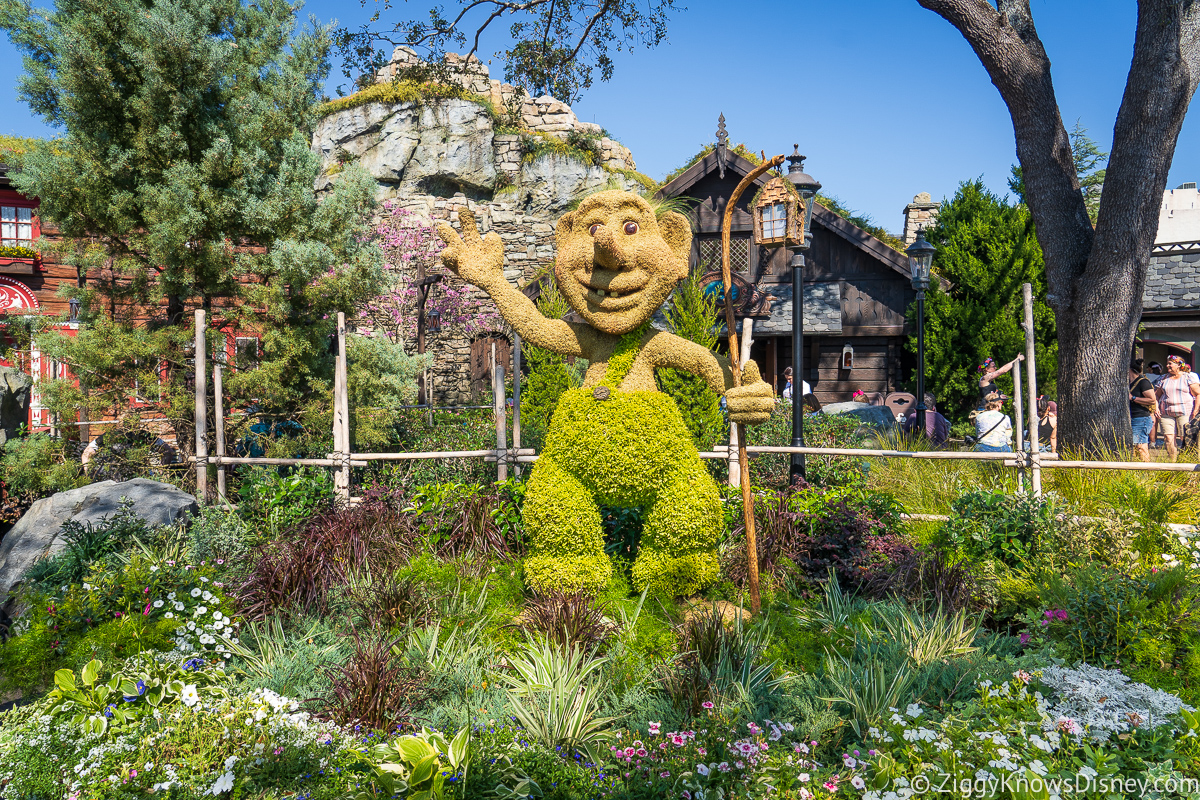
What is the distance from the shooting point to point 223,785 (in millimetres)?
2586

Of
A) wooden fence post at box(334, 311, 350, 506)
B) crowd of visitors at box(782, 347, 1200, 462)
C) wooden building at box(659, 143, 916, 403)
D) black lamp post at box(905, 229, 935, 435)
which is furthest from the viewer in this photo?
wooden building at box(659, 143, 916, 403)

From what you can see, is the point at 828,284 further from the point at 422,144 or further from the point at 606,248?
the point at 422,144

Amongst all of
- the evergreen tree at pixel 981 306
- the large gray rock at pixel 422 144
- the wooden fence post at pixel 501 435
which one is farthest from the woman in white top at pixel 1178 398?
the large gray rock at pixel 422 144

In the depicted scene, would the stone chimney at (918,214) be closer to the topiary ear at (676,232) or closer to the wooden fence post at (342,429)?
the topiary ear at (676,232)

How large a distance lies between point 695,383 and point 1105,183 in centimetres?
491

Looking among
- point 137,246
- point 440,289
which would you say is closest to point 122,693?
point 137,246

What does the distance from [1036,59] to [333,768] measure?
9.06 m

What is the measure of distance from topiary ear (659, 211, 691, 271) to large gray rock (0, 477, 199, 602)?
4.49 m

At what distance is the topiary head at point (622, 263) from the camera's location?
443 centimetres

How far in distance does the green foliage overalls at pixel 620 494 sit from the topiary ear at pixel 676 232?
3.42 ft

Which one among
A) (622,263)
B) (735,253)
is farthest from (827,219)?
(622,263)

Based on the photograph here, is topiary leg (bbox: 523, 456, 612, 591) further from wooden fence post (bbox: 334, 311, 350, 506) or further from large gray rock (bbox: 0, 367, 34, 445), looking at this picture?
large gray rock (bbox: 0, 367, 34, 445)

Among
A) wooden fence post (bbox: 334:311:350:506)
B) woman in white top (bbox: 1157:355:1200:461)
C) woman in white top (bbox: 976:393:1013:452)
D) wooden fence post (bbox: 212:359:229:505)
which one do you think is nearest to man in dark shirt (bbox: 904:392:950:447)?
woman in white top (bbox: 976:393:1013:452)

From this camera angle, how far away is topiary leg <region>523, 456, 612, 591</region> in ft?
14.0
